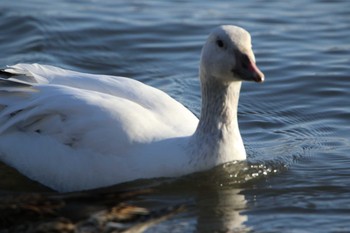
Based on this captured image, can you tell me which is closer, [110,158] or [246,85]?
[110,158]

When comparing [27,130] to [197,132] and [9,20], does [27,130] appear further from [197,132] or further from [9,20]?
[9,20]

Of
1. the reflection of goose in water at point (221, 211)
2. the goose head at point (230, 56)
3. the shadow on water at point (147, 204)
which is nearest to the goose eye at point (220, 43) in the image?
the goose head at point (230, 56)

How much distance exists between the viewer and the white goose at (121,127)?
29.1 feet

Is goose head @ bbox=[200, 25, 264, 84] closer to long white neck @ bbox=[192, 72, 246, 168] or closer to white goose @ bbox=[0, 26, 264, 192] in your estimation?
white goose @ bbox=[0, 26, 264, 192]

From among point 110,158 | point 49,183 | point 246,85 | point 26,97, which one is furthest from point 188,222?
point 246,85

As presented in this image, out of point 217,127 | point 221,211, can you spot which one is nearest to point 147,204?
point 221,211

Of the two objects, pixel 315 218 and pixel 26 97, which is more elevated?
pixel 26 97

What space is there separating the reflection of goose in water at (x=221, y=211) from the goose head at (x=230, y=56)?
40.6 inches

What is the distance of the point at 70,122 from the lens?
9.14 m

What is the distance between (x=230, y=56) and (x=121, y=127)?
113cm

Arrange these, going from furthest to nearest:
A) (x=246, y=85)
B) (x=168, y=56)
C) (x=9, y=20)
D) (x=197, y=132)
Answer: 1. (x=9, y=20)
2. (x=168, y=56)
3. (x=246, y=85)
4. (x=197, y=132)

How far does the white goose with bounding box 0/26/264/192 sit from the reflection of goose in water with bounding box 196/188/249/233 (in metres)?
0.29

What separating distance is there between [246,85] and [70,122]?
369 cm

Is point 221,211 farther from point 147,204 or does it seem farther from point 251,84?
point 251,84
